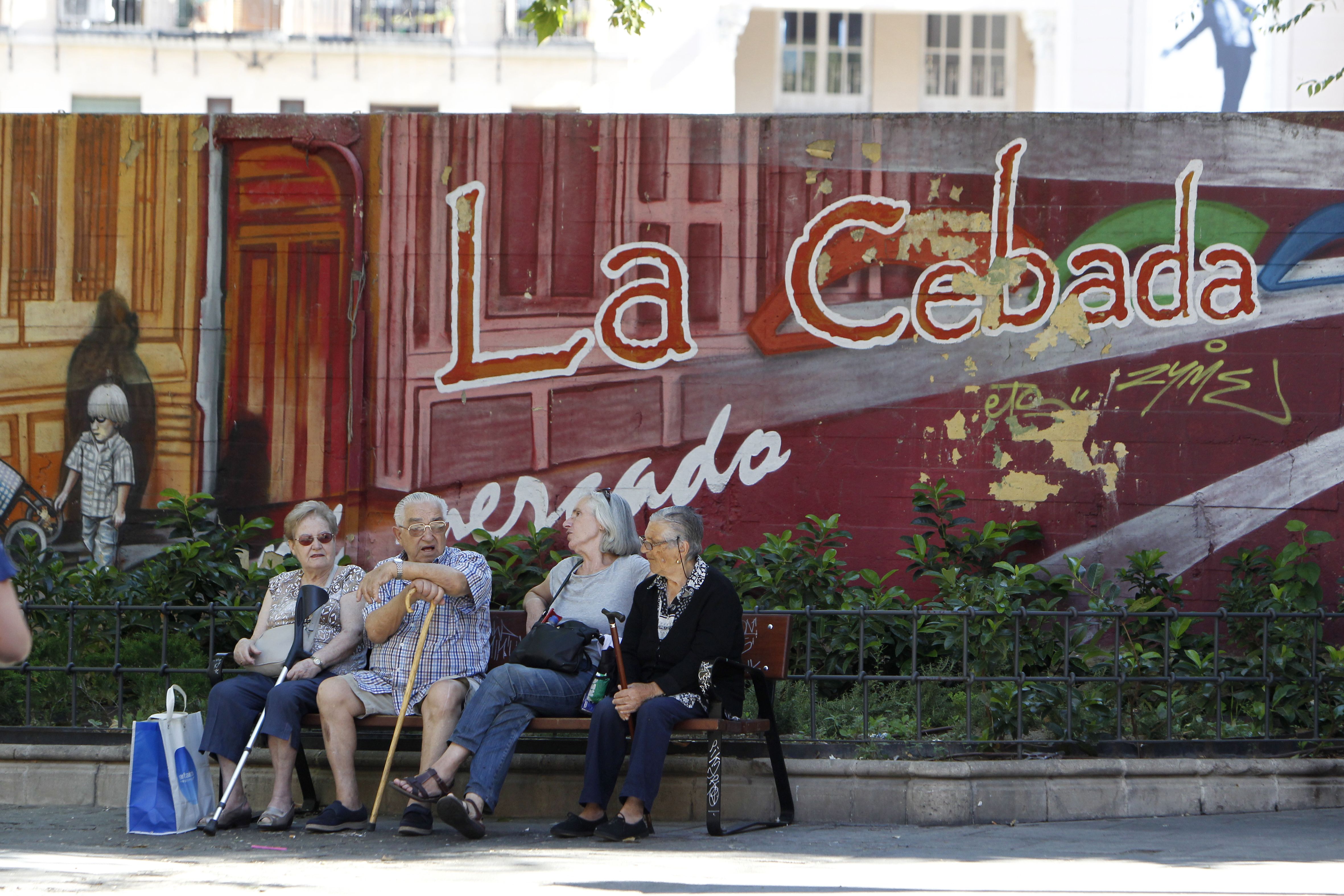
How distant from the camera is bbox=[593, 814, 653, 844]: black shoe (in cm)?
544

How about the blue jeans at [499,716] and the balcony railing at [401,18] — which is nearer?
the blue jeans at [499,716]

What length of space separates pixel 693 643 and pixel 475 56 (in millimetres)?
16078

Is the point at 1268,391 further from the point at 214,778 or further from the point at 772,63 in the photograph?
the point at 772,63

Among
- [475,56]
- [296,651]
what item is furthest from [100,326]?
[475,56]

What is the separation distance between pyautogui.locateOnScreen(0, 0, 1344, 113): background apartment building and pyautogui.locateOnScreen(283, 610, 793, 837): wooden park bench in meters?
14.9

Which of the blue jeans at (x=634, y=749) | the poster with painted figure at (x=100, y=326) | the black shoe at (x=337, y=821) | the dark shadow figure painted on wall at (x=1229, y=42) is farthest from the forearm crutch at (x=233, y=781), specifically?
the dark shadow figure painted on wall at (x=1229, y=42)

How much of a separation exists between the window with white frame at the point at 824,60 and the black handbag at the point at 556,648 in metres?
16.3

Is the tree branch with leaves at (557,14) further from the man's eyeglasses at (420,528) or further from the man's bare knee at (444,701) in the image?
the man's bare knee at (444,701)

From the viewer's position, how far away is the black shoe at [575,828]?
18.1ft

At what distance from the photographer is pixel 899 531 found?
26.6ft

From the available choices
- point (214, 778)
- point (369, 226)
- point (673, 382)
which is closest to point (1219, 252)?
point (673, 382)

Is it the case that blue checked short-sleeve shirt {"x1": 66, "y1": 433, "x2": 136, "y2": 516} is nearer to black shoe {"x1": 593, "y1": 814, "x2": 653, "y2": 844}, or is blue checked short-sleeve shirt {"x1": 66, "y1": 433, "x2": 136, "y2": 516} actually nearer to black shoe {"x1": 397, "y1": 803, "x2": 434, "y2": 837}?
black shoe {"x1": 397, "y1": 803, "x2": 434, "y2": 837}

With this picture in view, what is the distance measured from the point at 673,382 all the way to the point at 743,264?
0.78m

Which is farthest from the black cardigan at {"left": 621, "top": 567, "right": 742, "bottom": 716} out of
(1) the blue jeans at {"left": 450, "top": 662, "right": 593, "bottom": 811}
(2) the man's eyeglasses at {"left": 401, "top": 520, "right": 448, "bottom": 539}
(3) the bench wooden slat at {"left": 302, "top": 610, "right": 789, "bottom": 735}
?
(2) the man's eyeglasses at {"left": 401, "top": 520, "right": 448, "bottom": 539}
